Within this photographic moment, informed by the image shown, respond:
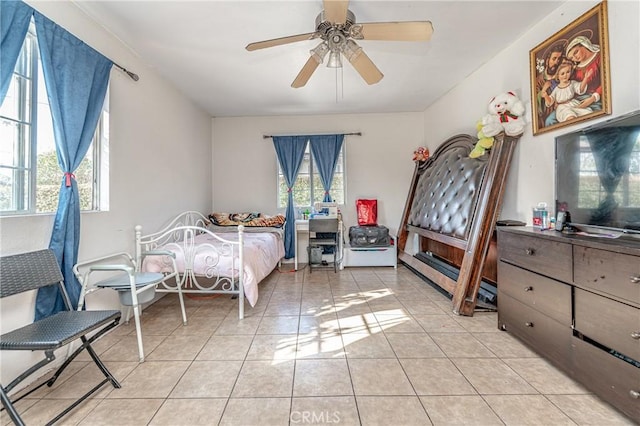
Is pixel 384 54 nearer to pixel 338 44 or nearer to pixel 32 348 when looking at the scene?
pixel 338 44

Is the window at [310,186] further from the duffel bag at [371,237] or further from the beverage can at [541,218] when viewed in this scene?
the beverage can at [541,218]

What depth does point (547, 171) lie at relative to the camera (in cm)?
223

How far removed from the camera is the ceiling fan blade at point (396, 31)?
1702mm

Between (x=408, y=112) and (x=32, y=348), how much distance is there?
502cm

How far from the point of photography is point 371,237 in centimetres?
419

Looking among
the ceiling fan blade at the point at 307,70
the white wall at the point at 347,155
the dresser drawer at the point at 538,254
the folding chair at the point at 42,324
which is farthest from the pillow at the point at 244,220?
the dresser drawer at the point at 538,254

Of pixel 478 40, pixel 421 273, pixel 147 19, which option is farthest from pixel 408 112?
pixel 147 19

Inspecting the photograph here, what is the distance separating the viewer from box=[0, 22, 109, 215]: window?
63.6 inches

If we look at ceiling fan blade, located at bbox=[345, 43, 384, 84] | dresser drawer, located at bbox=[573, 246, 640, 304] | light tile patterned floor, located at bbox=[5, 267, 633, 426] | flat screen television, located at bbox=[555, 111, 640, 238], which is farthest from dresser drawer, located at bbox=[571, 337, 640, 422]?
ceiling fan blade, located at bbox=[345, 43, 384, 84]

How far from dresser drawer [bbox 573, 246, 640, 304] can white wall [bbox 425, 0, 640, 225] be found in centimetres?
95

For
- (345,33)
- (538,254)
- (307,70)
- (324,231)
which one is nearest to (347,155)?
(324,231)

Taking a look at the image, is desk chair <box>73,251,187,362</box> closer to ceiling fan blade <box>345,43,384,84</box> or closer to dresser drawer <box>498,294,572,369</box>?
ceiling fan blade <box>345,43,384,84</box>

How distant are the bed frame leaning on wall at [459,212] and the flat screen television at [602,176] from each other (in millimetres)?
628

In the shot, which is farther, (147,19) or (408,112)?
(408,112)
